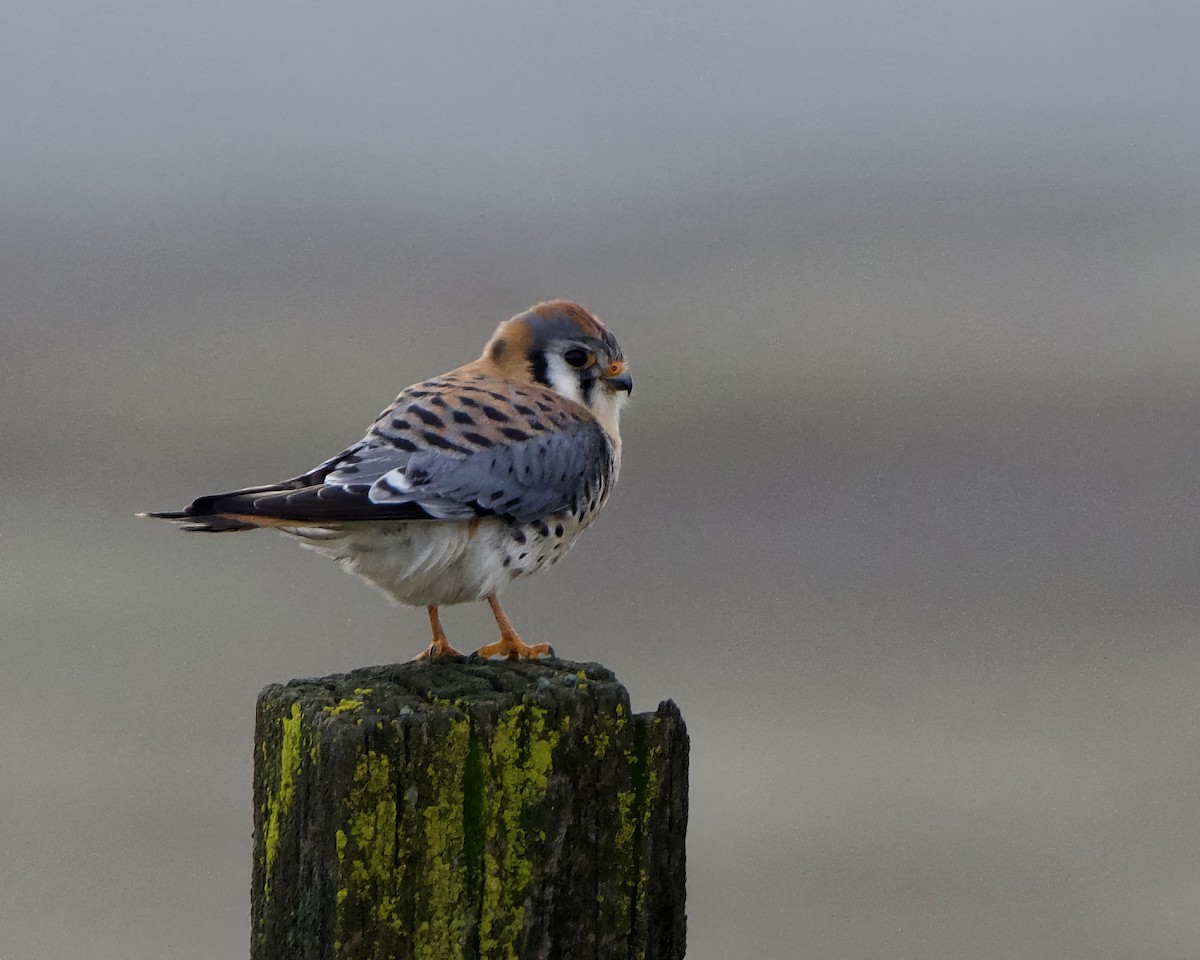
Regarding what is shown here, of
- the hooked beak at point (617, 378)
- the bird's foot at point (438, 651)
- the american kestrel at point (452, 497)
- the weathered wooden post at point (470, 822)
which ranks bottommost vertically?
the weathered wooden post at point (470, 822)

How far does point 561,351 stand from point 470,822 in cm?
200

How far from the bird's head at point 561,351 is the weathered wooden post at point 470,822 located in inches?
66.1

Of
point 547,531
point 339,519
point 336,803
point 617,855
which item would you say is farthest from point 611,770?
point 547,531

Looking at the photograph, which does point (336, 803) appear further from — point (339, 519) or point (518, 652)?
point (518, 652)

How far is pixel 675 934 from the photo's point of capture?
7.67 ft

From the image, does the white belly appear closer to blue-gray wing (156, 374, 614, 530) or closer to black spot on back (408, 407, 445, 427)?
blue-gray wing (156, 374, 614, 530)

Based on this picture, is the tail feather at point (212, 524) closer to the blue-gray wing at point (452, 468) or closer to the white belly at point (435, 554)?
the blue-gray wing at point (452, 468)

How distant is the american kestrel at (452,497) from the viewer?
2.93 metres

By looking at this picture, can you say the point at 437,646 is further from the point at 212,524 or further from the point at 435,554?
the point at 212,524

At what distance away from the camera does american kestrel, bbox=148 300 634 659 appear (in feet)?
9.62

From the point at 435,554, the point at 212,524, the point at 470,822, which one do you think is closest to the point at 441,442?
the point at 435,554

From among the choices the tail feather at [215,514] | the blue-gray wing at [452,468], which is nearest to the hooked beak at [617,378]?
the blue-gray wing at [452,468]

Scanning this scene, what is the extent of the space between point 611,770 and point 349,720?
459 mm

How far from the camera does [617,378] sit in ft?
13.0
